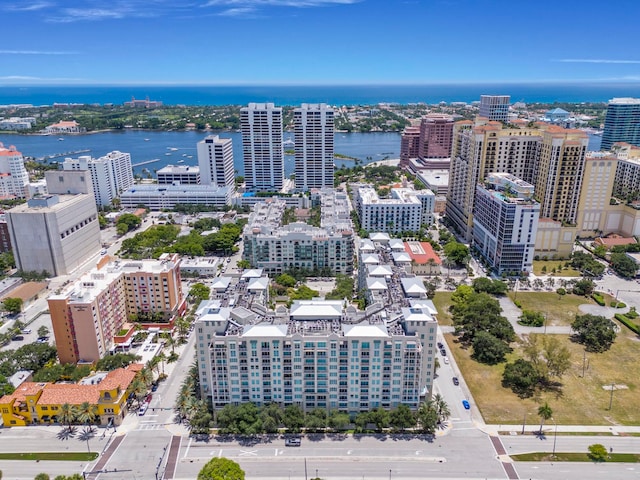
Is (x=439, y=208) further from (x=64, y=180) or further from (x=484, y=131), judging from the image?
(x=64, y=180)

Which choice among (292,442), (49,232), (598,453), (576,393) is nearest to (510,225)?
(576,393)

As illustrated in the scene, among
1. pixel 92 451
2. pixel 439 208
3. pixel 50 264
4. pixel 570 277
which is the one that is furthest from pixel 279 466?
pixel 439 208

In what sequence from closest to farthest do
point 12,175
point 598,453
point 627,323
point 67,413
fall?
point 598,453
point 67,413
point 627,323
point 12,175

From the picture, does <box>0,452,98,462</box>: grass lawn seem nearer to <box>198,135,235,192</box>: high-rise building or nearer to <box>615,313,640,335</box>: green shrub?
<box>615,313,640,335</box>: green shrub

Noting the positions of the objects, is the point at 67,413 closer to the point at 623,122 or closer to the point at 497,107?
the point at 497,107

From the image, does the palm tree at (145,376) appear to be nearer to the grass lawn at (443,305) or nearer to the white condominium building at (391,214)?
the grass lawn at (443,305)

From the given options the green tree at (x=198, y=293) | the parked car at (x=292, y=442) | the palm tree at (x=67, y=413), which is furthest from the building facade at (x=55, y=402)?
the green tree at (x=198, y=293)
